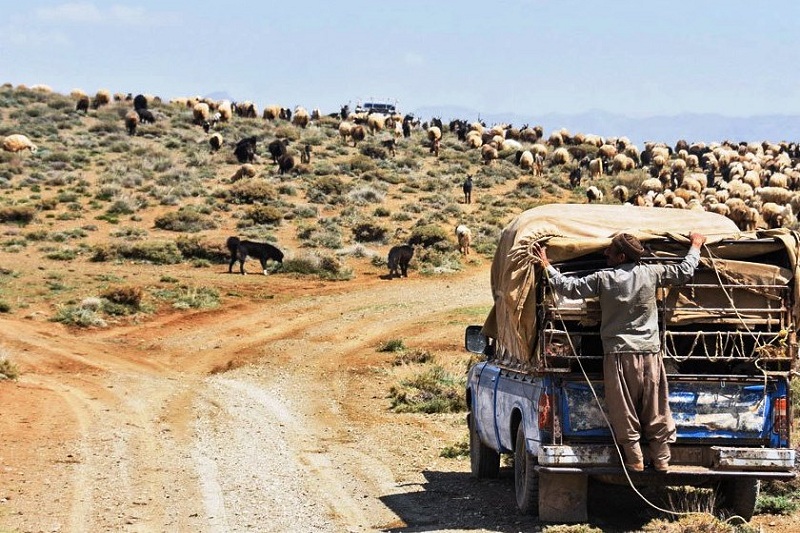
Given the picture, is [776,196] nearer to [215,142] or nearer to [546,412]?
[215,142]

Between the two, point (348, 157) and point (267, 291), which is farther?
point (348, 157)

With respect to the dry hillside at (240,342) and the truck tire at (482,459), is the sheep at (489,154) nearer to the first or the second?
the dry hillside at (240,342)

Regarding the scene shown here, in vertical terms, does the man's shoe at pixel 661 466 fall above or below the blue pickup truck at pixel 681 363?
below

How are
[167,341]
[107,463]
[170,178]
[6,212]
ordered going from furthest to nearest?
1. [170,178]
2. [6,212]
3. [167,341]
4. [107,463]

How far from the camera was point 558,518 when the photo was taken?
848 centimetres

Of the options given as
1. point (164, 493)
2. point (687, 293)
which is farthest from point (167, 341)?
point (687, 293)

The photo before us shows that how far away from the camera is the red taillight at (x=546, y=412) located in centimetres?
816

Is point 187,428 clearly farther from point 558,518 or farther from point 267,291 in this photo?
point 267,291

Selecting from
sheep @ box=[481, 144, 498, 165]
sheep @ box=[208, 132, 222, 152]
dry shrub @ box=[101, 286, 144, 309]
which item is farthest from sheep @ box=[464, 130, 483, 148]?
dry shrub @ box=[101, 286, 144, 309]

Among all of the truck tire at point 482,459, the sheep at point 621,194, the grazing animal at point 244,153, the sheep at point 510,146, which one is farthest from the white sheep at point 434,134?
the truck tire at point 482,459

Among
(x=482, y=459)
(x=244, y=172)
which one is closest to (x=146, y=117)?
(x=244, y=172)

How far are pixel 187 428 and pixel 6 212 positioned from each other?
25473 millimetres

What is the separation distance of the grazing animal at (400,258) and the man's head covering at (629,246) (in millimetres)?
23549

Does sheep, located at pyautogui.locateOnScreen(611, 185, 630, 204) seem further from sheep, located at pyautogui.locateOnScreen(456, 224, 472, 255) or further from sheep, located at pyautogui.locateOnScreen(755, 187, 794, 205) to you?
sheep, located at pyautogui.locateOnScreen(456, 224, 472, 255)
